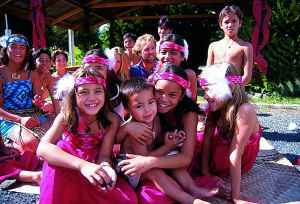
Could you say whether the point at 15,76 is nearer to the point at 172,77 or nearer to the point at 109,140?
the point at 109,140

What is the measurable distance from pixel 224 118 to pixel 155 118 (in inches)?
17.5

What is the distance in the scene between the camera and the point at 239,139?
235 cm

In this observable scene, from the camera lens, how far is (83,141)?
238 centimetres

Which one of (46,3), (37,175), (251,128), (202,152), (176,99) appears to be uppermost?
(46,3)

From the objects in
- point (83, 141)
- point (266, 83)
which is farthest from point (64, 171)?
point (266, 83)

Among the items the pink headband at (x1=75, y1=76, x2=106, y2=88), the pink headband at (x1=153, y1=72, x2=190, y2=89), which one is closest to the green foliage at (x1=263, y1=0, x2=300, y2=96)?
the pink headband at (x1=153, y1=72, x2=190, y2=89)

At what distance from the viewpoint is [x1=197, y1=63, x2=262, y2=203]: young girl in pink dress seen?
92.1 inches

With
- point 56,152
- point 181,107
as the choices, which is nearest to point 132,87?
point 181,107

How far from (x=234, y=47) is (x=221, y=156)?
1900 millimetres

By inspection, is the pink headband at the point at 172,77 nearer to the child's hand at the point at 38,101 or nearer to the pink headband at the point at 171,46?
the pink headband at the point at 171,46

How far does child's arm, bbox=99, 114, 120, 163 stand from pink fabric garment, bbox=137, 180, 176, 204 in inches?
11.0

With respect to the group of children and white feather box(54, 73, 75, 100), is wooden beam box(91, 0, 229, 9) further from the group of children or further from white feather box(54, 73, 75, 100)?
white feather box(54, 73, 75, 100)

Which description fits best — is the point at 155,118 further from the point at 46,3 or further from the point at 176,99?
the point at 46,3

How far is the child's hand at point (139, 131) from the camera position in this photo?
229 centimetres
